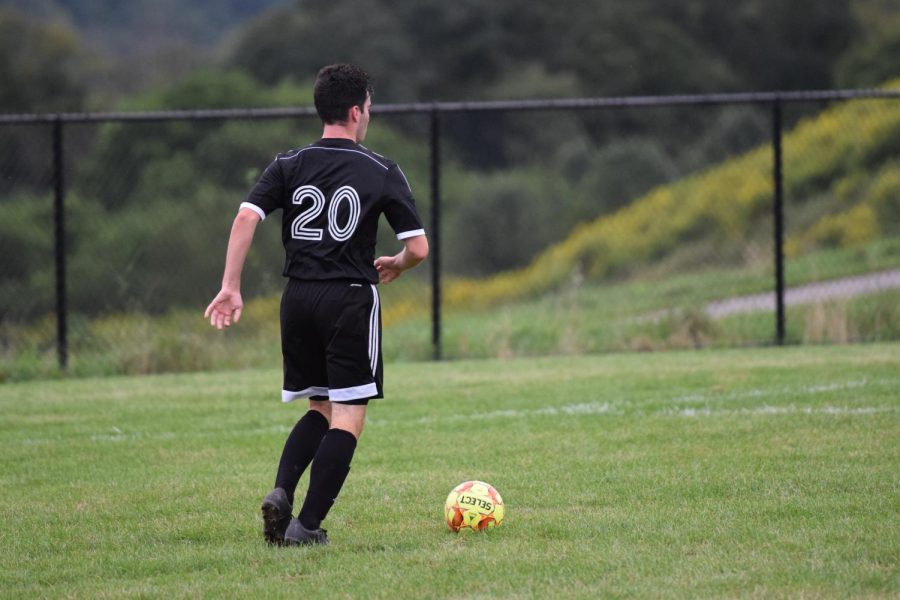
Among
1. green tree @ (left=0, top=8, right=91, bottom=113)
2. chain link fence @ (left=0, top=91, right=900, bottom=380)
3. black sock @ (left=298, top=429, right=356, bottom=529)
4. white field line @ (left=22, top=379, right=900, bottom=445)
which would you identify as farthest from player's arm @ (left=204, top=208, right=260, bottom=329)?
green tree @ (left=0, top=8, right=91, bottom=113)

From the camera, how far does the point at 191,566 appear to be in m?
4.79

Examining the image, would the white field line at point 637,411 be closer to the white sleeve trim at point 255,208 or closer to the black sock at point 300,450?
the black sock at point 300,450

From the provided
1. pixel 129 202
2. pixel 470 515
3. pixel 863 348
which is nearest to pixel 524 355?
pixel 863 348

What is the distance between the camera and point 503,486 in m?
6.11

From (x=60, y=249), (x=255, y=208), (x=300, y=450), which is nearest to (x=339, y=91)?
(x=255, y=208)

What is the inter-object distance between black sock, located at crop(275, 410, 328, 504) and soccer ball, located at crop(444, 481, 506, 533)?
0.64 metres

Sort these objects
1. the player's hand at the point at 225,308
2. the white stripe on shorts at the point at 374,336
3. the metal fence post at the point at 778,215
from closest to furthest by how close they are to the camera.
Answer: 1. the player's hand at the point at 225,308
2. the white stripe on shorts at the point at 374,336
3. the metal fence post at the point at 778,215

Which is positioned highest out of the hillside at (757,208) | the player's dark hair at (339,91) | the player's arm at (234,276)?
the hillside at (757,208)

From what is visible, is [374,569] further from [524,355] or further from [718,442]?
[524,355]

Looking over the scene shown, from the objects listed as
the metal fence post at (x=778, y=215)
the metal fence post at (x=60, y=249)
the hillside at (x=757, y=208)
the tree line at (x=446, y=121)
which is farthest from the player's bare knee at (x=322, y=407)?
the hillside at (x=757, y=208)

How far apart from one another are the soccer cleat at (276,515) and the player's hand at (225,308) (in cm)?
74

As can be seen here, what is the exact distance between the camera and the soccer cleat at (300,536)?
4.95 m

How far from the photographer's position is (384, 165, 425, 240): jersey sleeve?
504 centimetres

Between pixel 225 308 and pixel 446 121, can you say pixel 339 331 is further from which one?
pixel 446 121
